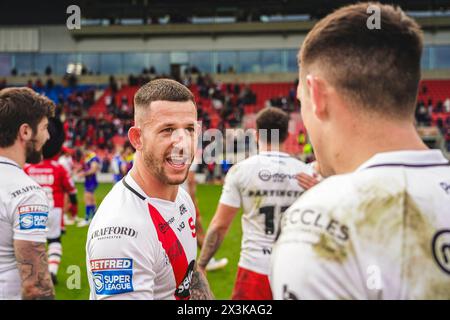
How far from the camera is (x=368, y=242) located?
118 centimetres

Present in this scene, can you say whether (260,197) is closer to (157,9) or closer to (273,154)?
(273,154)

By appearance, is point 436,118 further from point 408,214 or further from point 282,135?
point 408,214

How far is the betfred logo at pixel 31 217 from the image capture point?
2.81 m

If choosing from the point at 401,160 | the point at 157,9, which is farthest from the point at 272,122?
the point at 157,9

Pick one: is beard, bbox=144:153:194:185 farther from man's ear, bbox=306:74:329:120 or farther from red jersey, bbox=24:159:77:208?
red jersey, bbox=24:159:77:208

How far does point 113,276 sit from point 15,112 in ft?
5.15

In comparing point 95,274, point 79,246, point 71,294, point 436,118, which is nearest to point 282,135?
point 95,274

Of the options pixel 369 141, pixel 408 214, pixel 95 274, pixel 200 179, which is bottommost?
pixel 200 179

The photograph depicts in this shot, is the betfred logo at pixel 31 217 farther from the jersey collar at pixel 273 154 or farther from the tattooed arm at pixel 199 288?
the jersey collar at pixel 273 154

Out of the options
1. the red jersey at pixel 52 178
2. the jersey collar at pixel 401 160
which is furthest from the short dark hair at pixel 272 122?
the red jersey at pixel 52 178

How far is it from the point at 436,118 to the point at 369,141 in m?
30.6

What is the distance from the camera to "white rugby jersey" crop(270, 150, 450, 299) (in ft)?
3.82

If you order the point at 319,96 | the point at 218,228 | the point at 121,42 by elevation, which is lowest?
the point at 218,228
